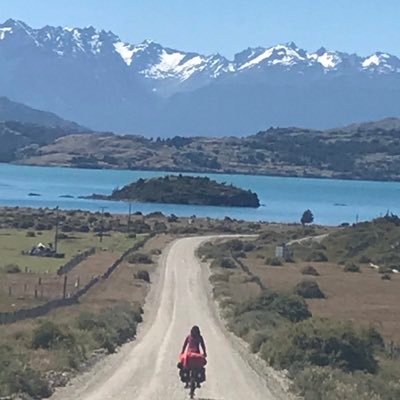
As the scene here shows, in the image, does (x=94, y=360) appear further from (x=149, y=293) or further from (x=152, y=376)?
(x=149, y=293)

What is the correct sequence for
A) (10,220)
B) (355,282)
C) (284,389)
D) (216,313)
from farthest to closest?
(10,220) < (355,282) < (216,313) < (284,389)

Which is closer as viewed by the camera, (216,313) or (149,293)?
(216,313)

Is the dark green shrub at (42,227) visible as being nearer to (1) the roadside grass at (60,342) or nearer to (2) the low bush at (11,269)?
(2) the low bush at (11,269)

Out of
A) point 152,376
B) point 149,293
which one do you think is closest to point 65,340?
point 152,376

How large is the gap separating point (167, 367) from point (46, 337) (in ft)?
12.1

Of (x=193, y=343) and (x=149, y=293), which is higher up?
(x=193, y=343)

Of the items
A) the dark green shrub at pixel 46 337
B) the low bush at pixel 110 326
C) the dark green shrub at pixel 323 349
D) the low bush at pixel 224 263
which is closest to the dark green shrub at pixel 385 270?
the low bush at pixel 224 263

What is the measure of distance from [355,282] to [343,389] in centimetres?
4615

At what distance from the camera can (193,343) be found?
23.5 meters

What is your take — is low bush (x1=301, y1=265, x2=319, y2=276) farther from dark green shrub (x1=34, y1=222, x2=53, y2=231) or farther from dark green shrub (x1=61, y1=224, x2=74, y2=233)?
dark green shrub (x1=34, y1=222, x2=53, y2=231)

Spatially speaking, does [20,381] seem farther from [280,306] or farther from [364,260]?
[364,260]

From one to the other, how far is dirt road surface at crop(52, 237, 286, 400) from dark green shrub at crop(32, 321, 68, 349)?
56.0 inches

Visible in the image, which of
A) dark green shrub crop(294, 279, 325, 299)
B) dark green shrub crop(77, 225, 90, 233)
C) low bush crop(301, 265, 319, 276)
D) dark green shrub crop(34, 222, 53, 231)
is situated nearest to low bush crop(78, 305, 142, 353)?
dark green shrub crop(294, 279, 325, 299)

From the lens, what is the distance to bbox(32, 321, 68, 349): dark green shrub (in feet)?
98.3
